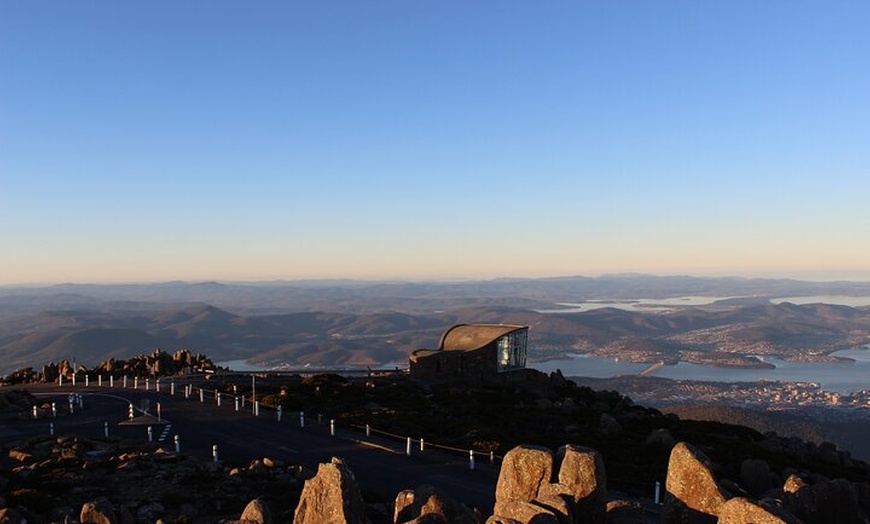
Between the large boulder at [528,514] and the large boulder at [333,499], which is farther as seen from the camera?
the large boulder at [333,499]

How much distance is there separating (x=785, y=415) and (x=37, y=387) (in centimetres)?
14629

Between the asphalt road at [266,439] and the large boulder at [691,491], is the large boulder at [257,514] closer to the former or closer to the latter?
the asphalt road at [266,439]

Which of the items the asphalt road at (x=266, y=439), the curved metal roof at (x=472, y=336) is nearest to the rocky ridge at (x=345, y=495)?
the asphalt road at (x=266, y=439)

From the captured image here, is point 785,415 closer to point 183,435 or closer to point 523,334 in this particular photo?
point 523,334

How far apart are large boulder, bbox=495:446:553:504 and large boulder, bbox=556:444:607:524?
68 cm

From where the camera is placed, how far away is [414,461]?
3108 cm

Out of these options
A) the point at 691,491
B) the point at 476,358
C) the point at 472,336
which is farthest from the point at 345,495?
the point at 472,336

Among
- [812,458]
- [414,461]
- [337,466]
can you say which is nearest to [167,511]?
[337,466]

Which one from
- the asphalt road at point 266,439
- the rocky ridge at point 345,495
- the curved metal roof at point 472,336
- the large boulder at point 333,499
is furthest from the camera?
the curved metal roof at point 472,336

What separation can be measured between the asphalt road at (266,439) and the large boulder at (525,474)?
297 inches

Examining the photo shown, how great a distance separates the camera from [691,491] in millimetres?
14938

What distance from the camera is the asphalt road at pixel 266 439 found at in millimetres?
27703

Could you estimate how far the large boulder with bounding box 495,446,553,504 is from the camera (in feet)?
54.1

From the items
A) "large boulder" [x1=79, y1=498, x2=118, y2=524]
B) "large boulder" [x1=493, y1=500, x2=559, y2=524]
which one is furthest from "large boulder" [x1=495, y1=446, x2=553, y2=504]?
"large boulder" [x1=79, y1=498, x2=118, y2=524]
